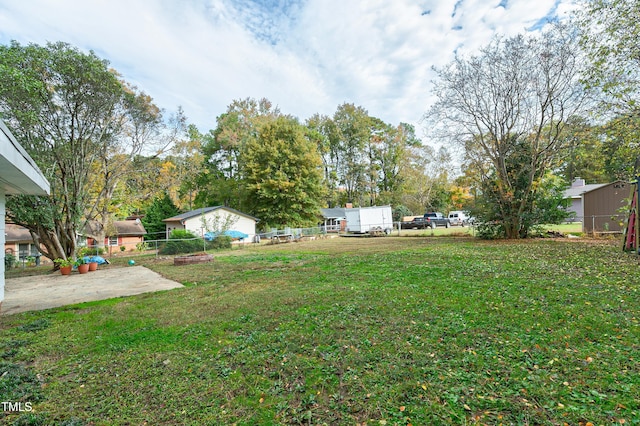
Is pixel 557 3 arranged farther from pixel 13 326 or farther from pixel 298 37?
pixel 13 326

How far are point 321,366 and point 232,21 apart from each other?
12.2 meters

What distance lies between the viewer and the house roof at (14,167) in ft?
11.1

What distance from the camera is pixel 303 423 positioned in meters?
2.04

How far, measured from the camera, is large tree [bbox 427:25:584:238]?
11977 millimetres

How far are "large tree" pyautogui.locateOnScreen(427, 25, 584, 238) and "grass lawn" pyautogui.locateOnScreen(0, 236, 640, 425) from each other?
10.1 meters

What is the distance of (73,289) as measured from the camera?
7387 mm

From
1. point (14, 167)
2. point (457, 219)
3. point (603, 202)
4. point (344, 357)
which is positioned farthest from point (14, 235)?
point (457, 219)

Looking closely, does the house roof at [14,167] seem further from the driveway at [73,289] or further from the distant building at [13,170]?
the driveway at [73,289]

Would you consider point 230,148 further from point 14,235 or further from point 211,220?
point 14,235

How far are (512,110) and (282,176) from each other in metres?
18.0

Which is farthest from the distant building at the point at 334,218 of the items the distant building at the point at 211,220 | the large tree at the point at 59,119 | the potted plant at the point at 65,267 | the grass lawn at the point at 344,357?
the grass lawn at the point at 344,357

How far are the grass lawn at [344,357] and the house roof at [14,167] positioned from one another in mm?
2301

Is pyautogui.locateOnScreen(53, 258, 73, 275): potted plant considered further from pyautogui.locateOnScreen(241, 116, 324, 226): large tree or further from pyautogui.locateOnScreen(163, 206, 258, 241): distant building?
pyautogui.locateOnScreen(241, 116, 324, 226): large tree

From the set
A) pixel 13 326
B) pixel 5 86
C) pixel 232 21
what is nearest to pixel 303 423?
pixel 13 326
